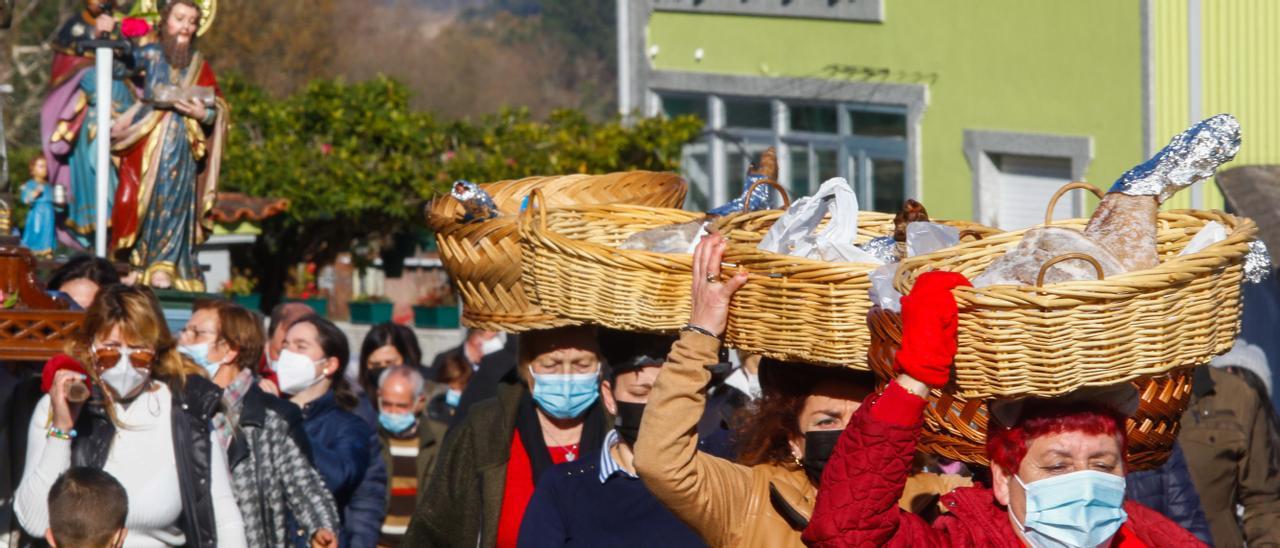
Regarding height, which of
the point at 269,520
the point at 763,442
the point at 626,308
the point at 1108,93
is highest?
the point at 1108,93

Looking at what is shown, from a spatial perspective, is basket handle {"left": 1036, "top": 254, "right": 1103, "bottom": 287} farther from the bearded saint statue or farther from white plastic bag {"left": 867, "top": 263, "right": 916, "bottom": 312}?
the bearded saint statue

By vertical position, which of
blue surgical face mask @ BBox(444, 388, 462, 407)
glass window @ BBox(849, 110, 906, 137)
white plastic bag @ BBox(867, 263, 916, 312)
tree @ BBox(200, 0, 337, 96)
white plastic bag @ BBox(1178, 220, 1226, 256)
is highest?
tree @ BBox(200, 0, 337, 96)

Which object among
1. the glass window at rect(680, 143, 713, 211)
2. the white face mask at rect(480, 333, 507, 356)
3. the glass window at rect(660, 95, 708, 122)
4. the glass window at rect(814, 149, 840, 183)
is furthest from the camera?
the glass window at rect(680, 143, 713, 211)

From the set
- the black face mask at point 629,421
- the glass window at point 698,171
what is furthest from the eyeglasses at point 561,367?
the glass window at point 698,171

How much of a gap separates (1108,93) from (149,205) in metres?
10.9

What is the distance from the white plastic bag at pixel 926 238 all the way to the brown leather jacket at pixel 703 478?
18.2 inches

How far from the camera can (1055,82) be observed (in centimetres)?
1802

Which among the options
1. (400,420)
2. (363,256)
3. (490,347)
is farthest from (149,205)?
(363,256)

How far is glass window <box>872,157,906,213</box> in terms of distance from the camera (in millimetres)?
20547

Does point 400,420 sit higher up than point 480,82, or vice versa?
point 480,82

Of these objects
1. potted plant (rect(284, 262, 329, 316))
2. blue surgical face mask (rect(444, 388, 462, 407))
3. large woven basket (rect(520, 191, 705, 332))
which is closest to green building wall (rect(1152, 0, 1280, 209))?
blue surgical face mask (rect(444, 388, 462, 407))

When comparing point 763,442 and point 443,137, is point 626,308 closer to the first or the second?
point 763,442

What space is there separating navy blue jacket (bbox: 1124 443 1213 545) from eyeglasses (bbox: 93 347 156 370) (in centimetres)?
319

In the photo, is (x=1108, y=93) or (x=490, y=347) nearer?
(x=490, y=347)
